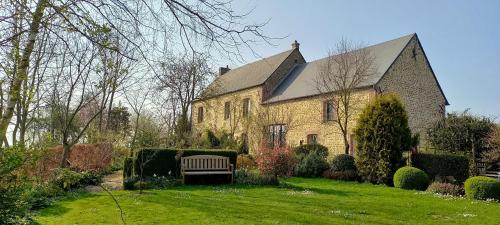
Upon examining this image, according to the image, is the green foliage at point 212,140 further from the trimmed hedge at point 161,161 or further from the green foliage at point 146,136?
the trimmed hedge at point 161,161

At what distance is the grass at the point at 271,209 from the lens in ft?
26.4

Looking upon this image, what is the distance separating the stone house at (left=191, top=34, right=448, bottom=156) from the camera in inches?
1009

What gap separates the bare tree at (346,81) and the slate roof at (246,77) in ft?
21.2

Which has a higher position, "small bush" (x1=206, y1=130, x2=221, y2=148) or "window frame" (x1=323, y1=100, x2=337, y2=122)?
"window frame" (x1=323, y1=100, x2=337, y2=122)

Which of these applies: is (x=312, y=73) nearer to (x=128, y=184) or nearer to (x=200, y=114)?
(x=200, y=114)

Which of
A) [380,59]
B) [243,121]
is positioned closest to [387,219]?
[380,59]

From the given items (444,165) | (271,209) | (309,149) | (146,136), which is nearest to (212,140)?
(146,136)

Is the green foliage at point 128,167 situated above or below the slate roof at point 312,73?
below

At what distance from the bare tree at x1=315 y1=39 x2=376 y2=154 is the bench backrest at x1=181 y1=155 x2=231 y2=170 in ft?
31.4

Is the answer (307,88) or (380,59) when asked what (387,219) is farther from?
(307,88)

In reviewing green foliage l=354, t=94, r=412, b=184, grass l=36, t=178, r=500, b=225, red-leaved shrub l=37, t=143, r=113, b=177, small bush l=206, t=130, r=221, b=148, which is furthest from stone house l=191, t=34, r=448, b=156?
grass l=36, t=178, r=500, b=225

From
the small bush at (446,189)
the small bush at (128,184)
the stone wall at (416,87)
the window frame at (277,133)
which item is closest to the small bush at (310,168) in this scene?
the window frame at (277,133)

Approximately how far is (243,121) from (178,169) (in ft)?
56.0

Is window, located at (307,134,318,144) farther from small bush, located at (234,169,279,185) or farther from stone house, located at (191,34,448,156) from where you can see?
small bush, located at (234,169,279,185)
